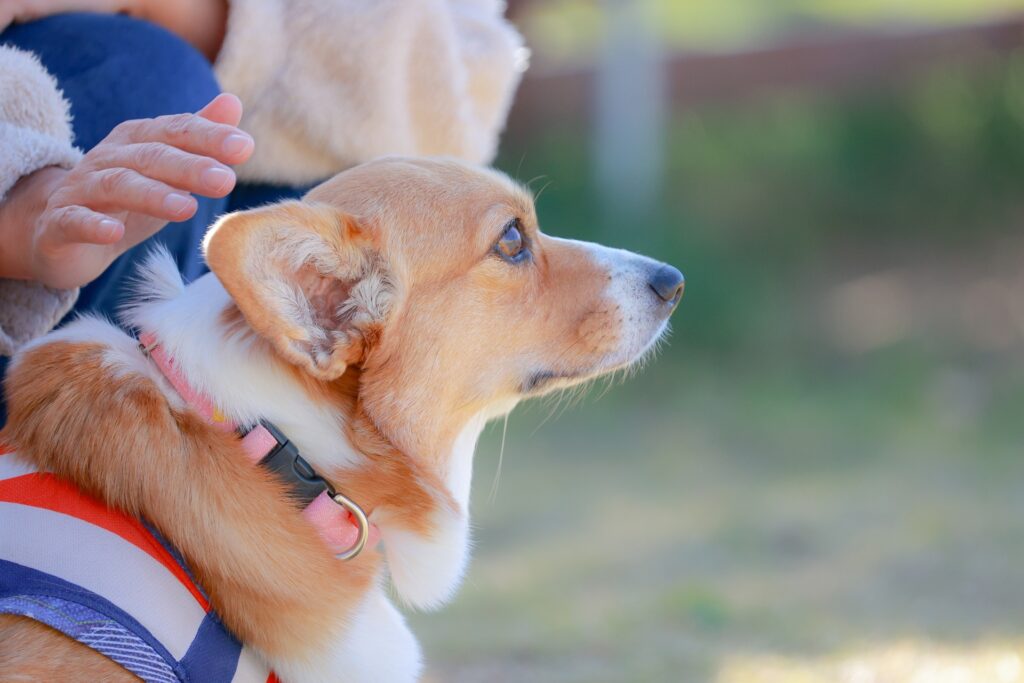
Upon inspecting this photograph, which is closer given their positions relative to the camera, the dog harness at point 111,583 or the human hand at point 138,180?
the dog harness at point 111,583

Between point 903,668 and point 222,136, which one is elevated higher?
point 222,136

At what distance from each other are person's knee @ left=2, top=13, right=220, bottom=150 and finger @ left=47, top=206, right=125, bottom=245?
0.55 m

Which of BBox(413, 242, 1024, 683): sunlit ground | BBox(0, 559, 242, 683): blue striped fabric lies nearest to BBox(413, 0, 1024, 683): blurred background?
BBox(413, 242, 1024, 683): sunlit ground

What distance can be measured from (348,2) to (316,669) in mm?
1495

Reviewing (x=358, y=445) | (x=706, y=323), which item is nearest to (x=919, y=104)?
(x=706, y=323)

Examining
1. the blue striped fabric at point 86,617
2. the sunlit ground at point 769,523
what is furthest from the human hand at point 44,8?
the sunlit ground at point 769,523

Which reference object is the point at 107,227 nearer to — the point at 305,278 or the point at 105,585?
the point at 305,278

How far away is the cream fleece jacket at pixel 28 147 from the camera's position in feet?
6.28

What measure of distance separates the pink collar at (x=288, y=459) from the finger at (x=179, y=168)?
0.85 ft

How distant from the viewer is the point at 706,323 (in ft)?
18.6

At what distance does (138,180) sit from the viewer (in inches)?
65.9

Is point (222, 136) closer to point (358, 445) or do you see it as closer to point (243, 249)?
point (243, 249)

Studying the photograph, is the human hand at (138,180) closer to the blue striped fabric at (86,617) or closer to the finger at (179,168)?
the finger at (179,168)

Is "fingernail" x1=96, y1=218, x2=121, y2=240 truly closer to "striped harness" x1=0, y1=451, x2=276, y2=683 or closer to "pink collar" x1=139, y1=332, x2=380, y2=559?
"pink collar" x1=139, y1=332, x2=380, y2=559
